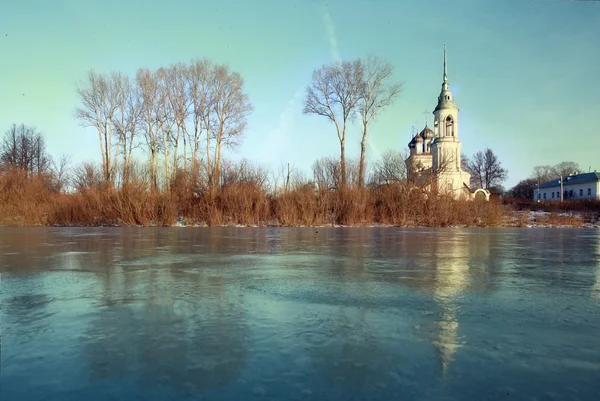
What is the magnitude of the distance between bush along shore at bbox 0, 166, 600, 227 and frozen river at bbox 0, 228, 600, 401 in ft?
67.1

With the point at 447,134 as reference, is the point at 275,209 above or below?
below

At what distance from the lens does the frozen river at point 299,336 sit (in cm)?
236

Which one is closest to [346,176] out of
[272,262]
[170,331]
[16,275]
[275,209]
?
[275,209]

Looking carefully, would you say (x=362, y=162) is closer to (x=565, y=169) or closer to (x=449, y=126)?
(x=449, y=126)

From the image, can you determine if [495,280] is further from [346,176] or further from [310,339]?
[346,176]

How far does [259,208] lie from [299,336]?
23757mm

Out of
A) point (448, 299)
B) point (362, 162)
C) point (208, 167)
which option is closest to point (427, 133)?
point (362, 162)

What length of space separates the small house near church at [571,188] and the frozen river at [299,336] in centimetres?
8933

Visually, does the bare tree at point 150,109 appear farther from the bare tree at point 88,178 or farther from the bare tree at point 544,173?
the bare tree at point 544,173

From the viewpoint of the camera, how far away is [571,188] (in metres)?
92.0

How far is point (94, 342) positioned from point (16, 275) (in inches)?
163

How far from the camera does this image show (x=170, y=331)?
3371mm

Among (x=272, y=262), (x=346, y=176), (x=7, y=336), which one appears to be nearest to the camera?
(x=7, y=336)

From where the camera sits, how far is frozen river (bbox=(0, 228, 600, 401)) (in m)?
2.36
